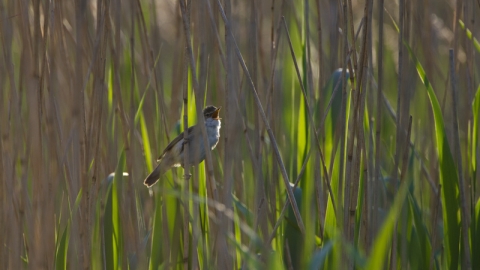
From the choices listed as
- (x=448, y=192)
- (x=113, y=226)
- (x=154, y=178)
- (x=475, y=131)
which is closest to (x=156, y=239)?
(x=113, y=226)

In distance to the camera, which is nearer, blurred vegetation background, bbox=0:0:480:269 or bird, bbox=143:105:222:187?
blurred vegetation background, bbox=0:0:480:269

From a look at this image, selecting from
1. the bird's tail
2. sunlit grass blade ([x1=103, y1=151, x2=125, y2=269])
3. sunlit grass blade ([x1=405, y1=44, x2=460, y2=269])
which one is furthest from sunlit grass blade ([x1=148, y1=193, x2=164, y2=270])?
sunlit grass blade ([x1=405, y1=44, x2=460, y2=269])

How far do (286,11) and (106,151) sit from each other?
3.46 ft

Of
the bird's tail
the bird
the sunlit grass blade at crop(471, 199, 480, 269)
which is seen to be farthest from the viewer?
the bird's tail

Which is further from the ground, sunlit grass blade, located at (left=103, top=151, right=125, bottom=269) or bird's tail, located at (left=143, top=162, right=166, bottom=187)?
bird's tail, located at (left=143, top=162, right=166, bottom=187)

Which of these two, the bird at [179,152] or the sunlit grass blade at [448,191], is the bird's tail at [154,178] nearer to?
the bird at [179,152]

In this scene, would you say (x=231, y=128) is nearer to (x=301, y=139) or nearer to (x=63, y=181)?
(x=301, y=139)

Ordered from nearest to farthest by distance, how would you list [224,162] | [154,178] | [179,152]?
[224,162]
[154,178]
[179,152]

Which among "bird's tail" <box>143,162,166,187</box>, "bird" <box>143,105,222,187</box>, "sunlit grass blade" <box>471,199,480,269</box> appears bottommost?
"sunlit grass blade" <box>471,199,480,269</box>

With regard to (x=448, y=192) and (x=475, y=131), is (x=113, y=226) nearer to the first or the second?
(x=448, y=192)

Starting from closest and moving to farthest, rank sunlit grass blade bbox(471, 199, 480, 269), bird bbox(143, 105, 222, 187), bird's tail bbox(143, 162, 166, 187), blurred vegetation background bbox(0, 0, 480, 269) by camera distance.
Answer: blurred vegetation background bbox(0, 0, 480, 269), sunlit grass blade bbox(471, 199, 480, 269), bird bbox(143, 105, 222, 187), bird's tail bbox(143, 162, 166, 187)

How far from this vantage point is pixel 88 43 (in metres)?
2.38

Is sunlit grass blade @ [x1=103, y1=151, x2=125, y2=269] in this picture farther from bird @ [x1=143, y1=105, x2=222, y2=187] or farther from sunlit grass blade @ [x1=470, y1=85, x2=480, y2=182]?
sunlit grass blade @ [x1=470, y1=85, x2=480, y2=182]

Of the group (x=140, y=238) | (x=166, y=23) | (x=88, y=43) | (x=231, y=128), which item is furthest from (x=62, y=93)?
(x=166, y=23)
